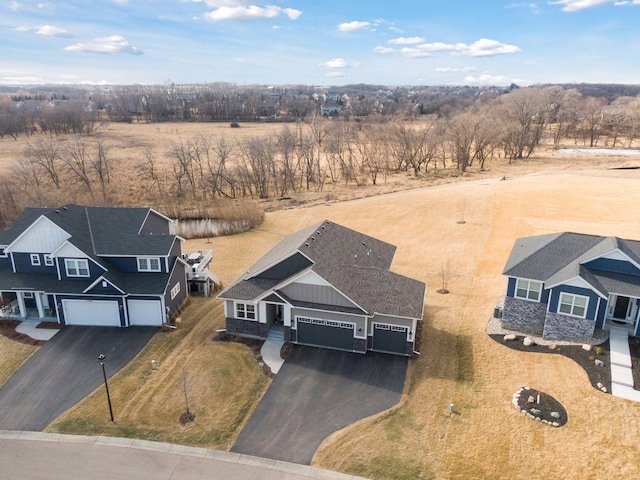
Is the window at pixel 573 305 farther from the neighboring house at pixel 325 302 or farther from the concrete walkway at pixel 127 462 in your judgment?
the concrete walkway at pixel 127 462

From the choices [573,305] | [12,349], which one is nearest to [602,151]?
[573,305]

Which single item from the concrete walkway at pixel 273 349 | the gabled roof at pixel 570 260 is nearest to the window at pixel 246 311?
the concrete walkway at pixel 273 349

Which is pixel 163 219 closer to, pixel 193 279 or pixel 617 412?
pixel 193 279

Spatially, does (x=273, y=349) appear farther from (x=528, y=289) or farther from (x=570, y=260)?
(x=570, y=260)

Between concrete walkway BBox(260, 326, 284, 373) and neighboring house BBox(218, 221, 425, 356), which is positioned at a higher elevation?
neighboring house BBox(218, 221, 425, 356)

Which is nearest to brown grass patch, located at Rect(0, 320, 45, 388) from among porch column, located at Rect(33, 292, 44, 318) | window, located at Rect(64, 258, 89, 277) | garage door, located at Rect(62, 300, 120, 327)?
porch column, located at Rect(33, 292, 44, 318)

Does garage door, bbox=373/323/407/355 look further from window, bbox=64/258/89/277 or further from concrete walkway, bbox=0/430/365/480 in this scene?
window, bbox=64/258/89/277
